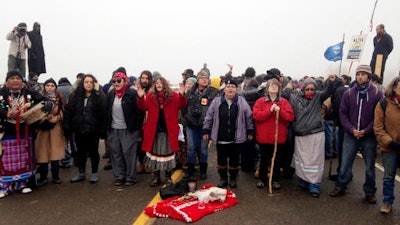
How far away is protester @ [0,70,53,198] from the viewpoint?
17.3ft

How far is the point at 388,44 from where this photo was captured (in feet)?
36.8

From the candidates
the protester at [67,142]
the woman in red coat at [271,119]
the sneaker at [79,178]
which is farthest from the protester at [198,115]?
the protester at [67,142]

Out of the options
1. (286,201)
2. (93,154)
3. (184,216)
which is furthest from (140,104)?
(286,201)

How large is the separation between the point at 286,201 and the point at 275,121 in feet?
4.25

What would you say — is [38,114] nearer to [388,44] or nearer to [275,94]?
[275,94]

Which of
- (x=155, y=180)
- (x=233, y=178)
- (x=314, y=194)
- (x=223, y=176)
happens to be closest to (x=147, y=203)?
(x=155, y=180)

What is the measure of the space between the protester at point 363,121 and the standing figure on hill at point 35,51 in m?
9.38

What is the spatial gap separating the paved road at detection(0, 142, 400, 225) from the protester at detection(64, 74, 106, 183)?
0.75 meters

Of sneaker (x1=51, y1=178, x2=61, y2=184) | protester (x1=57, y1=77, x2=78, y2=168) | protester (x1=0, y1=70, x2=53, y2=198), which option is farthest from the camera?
sneaker (x1=51, y1=178, x2=61, y2=184)

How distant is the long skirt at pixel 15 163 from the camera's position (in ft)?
17.4

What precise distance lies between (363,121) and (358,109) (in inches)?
7.7

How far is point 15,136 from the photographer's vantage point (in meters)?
5.41

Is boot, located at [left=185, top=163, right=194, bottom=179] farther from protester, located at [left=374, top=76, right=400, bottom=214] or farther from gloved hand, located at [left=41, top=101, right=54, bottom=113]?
protester, located at [left=374, top=76, right=400, bottom=214]

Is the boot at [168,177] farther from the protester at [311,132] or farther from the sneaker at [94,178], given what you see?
the protester at [311,132]
